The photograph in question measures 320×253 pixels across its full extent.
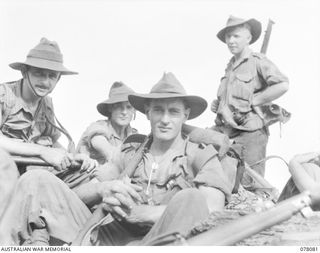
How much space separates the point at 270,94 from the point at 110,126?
1735 mm

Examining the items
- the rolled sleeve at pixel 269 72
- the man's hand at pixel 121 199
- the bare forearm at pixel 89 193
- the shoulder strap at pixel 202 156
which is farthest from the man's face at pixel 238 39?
the man's hand at pixel 121 199

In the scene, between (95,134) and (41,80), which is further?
(95,134)

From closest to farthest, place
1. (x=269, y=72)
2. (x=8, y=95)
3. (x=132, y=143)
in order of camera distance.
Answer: (x=132, y=143) → (x=8, y=95) → (x=269, y=72)

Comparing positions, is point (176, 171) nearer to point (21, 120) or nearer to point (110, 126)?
point (21, 120)

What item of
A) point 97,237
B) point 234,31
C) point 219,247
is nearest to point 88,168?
point 97,237

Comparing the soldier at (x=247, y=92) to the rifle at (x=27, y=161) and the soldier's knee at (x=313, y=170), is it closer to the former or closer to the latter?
the soldier's knee at (x=313, y=170)

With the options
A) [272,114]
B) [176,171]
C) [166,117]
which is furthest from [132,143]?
[272,114]

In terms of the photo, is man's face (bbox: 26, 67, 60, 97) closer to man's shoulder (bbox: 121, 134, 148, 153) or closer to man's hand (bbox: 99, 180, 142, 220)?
man's shoulder (bbox: 121, 134, 148, 153)

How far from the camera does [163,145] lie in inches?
192

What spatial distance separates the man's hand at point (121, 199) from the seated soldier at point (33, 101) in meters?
1.25

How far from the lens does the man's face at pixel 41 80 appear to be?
549 centimetres

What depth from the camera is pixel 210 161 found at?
4469 millimetres

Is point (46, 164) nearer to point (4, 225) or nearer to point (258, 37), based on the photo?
point (4, 225)

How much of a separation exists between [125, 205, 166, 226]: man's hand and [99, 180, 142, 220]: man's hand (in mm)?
31
